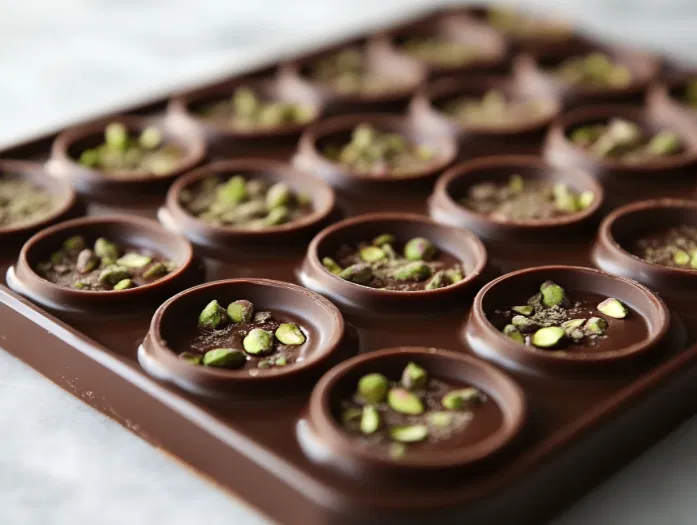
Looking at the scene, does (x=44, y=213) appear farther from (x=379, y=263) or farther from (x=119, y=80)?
(x=119, y=80)

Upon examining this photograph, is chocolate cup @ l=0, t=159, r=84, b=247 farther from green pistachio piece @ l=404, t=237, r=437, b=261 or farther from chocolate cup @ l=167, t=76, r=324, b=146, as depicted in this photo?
green pistachio piece @ l=404, t=237, r=437, b=261

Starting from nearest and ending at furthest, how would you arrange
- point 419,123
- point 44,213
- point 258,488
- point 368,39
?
point 258,488
point 44,213
point 419,123
point 368,39

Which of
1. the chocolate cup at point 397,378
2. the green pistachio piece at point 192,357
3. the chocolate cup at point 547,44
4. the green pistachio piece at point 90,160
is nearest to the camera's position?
the chocolate cup at point 397,378

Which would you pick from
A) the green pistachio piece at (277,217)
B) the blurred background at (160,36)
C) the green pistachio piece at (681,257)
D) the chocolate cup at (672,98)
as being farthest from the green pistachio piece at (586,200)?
the blurred background at (160,36)

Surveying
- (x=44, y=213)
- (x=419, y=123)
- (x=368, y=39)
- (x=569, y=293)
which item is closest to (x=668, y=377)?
(x=569, y=293)

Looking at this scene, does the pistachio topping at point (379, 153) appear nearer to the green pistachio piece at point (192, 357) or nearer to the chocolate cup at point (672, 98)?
the chocolate cup at point (672, 98)

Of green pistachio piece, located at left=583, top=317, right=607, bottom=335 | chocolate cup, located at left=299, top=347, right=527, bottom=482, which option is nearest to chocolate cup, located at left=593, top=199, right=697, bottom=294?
green pistachio piece, located at left=583, top=317, right=607, bottom=335

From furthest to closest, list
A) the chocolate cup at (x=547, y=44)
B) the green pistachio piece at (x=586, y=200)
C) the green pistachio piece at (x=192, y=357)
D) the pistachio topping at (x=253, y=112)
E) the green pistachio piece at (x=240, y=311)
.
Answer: the chocolate cup at (x=547, y=44), the pistachio topping at (x=253, y=112), the green pistachio piece at (x=586, y=200), the green pistachio piece at (x=240, y=311), the green pistachio piece at (x=192, y=357)
